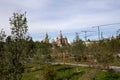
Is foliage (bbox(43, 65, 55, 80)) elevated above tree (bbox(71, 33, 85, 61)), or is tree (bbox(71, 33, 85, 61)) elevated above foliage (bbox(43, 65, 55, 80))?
tree (bbox(71, 33, 85, 61))

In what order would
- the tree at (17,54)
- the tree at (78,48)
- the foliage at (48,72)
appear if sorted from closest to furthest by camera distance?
1. the tree at (17,54)
2. the foliage at (48,72)
3. the tree at (78,48)

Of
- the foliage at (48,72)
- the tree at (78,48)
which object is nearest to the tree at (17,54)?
the foliage at (48,72)

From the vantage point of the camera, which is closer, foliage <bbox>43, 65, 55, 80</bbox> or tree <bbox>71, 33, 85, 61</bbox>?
foliage <bbox>43, 65, 55, 80</bbox>

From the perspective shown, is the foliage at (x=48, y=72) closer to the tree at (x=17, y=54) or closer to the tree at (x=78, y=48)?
the tree at (x=17, y=54)

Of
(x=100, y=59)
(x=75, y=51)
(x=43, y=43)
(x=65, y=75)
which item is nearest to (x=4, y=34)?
(x=65, y=75)

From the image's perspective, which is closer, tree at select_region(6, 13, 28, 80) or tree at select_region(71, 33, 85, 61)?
tree at select_region(6, 13, 28, 80)

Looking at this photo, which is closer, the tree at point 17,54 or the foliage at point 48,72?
the tree at point 17,54

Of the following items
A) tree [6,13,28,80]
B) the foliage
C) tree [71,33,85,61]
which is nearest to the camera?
tree [6,13,28,80]

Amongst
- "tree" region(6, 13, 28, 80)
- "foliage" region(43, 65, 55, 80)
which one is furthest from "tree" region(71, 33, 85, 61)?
"tree" region(6, 13, 28, 80)

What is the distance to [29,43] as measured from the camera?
23375 millimetres

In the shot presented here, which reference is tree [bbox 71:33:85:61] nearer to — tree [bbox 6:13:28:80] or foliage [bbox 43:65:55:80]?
foliage [bbox 43:65:55:80]

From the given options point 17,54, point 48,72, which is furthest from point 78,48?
point 17,54

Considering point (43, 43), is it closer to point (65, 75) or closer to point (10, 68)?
point (65, 75)

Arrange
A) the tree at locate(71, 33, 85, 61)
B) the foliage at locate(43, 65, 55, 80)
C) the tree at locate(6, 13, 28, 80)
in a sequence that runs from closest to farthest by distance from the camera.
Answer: the tree at locate(6, 13, 28, 80)
the foliage at locate(43, 65, 55, 80)
the tree at locate(71, 33, 85, 61)
